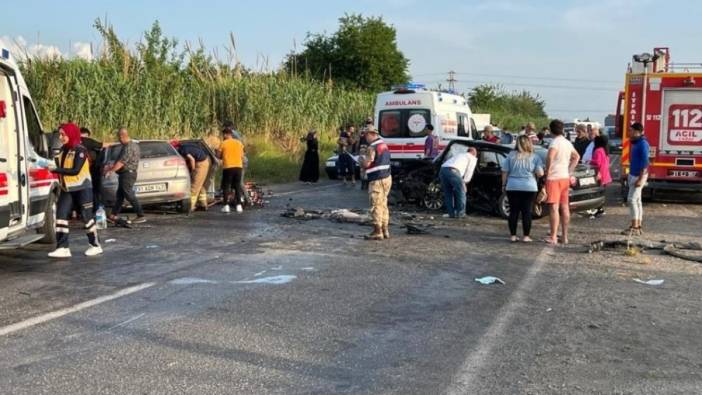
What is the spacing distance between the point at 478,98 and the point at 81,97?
65.6 meters

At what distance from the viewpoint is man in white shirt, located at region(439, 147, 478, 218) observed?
13.2 m

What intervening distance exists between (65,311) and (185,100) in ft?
64.4

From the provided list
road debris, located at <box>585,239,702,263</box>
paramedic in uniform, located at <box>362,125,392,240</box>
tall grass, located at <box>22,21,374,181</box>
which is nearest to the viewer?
road debris, located at <box>585,239,702,263</box>

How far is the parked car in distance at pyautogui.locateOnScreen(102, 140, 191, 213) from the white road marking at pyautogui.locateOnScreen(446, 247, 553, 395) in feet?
25.7

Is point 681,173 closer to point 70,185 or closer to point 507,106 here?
point 70,185

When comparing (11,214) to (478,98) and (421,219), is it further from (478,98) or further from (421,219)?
(478,98)

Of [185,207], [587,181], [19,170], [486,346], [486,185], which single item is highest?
[19,170]

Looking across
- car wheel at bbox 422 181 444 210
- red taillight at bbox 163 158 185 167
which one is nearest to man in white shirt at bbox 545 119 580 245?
car wheel at bbox 422 181 444 210

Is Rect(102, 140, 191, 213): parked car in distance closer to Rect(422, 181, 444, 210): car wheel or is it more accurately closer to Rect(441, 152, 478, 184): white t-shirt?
Rect(422, 181, 444, 210): car wheel

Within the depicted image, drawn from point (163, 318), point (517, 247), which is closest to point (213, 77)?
point (517, 247)

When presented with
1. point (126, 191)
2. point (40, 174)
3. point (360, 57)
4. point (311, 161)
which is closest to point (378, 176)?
point (40, 174)

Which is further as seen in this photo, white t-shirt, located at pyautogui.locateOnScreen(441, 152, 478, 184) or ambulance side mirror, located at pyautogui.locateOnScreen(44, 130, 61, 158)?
white t-shirt, located at pyautogui.locateOnScreen(441, 152, 478, 184)

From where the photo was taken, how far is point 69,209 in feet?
30.0

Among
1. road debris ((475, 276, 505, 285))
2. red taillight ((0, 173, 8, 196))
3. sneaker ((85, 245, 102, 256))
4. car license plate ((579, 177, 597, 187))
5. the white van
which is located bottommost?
road debris ((475, 276, 505, 285))
